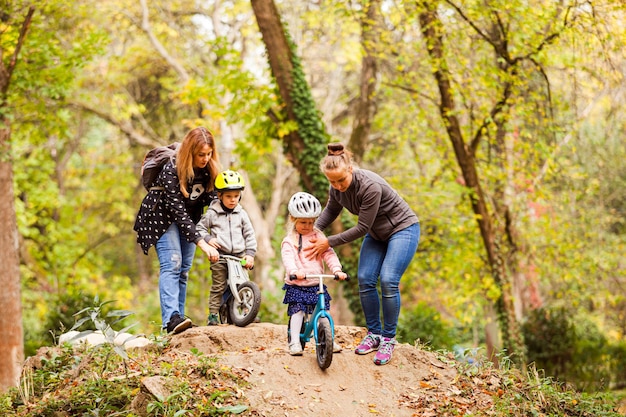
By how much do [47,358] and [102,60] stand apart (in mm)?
16375

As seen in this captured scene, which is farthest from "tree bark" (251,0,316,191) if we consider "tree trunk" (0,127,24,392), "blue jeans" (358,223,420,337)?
"blue jeans" (358,223,420,337)

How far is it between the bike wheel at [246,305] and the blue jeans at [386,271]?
98cm

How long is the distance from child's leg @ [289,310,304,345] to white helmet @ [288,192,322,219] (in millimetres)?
776

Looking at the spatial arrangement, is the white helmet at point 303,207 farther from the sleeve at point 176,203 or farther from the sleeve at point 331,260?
the sleeve at point 176,203

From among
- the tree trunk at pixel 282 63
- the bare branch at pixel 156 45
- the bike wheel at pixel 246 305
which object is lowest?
the bike wheel at pixel 246 305

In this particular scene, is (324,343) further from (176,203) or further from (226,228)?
(176,203)

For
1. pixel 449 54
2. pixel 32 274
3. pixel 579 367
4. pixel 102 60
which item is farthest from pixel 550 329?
pixel 102 60

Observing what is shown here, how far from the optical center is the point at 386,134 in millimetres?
17297

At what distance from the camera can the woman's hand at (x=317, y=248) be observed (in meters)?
5.44

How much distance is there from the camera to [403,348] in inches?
235

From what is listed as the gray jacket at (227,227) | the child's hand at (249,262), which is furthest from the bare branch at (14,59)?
the child's hand at (249,262)

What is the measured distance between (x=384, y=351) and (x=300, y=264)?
1026mm

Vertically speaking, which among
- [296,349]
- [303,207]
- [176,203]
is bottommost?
[296,349]

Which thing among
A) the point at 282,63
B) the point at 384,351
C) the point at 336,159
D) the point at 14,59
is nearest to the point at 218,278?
the point at 384,351
